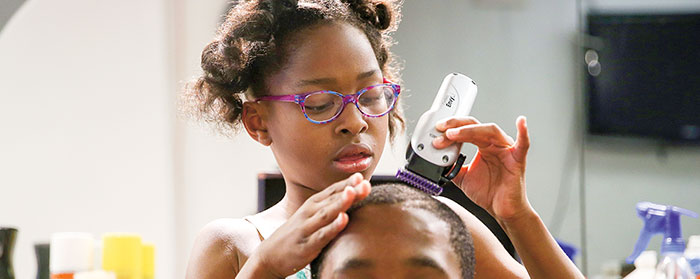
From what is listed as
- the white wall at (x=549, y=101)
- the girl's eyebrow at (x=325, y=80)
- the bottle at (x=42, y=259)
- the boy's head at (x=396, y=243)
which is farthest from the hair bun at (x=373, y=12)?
the white wall at (x=549, y=101)

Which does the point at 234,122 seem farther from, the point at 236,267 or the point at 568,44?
the point at 568,44

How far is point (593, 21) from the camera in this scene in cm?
193

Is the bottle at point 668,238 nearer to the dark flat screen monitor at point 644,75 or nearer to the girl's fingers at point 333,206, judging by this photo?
the girl's fingers at point 333,206

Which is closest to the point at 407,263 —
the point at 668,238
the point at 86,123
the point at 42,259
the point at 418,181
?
the point at 418,181

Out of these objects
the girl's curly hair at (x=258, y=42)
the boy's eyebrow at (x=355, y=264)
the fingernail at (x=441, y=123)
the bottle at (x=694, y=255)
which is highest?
the girl's curly hair at (x=258, y=42)

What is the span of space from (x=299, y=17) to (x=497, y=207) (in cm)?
31

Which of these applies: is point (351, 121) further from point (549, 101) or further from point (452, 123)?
point (549, 101)

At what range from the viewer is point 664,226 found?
105 centimetres

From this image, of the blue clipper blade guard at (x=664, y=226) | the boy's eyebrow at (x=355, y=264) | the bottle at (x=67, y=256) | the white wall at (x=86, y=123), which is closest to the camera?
the boy's eyebrow at (x=355, y=264)

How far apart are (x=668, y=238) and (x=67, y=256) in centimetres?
85

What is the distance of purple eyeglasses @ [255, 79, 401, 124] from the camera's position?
0.81 metres

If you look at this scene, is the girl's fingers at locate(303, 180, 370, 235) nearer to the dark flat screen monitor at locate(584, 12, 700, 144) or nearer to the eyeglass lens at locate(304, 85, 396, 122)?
the eyeglass lens at locate(304, 85, 396, 122)

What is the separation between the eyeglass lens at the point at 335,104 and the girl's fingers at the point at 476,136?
110 millimetres

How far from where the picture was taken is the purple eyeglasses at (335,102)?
2.65ft
